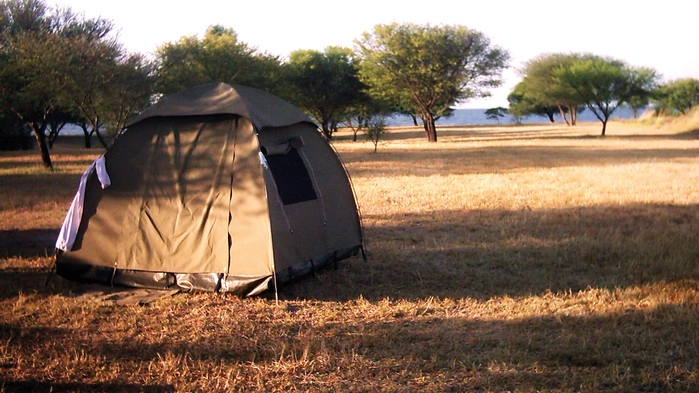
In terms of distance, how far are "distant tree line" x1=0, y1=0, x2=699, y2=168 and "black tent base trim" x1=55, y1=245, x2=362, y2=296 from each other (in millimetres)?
13937

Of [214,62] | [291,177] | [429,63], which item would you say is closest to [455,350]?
[291,177]

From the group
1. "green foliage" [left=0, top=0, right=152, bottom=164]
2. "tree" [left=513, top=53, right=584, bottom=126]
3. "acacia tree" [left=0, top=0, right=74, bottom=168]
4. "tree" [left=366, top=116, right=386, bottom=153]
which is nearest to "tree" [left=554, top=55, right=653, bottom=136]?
"tree" [left=513, top=53, right=584, bottom=126]

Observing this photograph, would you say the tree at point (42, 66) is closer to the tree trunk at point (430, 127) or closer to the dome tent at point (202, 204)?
the dome tent at point (202, 204)

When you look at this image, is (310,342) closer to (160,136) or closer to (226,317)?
(226,317)

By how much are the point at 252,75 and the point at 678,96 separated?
38196mm

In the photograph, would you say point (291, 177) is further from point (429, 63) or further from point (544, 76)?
point (544, 76)

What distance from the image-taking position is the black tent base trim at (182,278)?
698 centimetres

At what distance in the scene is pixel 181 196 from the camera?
741 cm

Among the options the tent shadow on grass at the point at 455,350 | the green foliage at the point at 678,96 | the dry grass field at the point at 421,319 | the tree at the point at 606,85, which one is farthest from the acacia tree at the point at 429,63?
the tent shadow on grass at the point at 455,350

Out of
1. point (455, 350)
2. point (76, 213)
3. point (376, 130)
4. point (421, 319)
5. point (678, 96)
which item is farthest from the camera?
point (678, 96)

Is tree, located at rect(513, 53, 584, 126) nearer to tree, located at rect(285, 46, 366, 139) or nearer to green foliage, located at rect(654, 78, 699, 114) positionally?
green foliage, located at rect(654, 78, 699, 114)

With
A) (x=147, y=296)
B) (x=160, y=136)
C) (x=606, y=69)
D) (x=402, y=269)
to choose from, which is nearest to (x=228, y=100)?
(x=160, y=136)

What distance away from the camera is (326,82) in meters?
44.2

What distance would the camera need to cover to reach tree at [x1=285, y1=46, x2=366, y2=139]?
43.8 m
